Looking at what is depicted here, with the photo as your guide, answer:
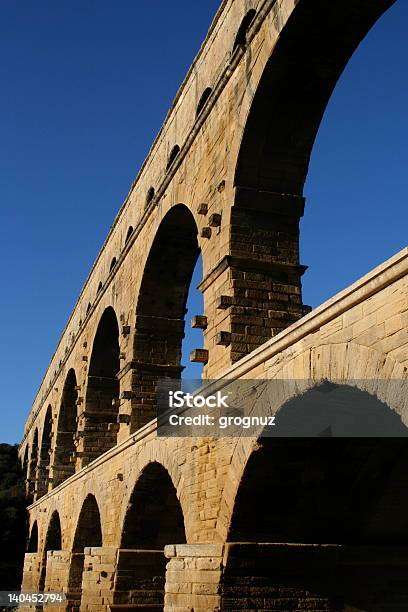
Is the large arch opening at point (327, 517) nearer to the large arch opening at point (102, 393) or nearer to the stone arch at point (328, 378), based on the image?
the stone arch at point (328, 378)

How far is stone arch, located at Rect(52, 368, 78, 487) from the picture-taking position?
86.3 feet

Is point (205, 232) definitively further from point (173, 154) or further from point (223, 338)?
point (173, 154)

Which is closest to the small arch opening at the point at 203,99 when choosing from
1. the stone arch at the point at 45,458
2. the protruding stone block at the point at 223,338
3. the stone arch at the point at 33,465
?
the protruding stone block at the point at 223,338

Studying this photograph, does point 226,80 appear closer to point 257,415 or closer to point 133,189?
point 257,415

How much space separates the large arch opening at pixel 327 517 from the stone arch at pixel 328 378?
Result: 0.14 metres

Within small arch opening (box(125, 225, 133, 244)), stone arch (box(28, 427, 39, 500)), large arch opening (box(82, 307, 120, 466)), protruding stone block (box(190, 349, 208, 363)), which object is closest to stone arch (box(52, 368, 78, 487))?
large arch opening (box(82, 307, 120, 466))

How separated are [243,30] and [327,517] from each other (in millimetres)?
7330

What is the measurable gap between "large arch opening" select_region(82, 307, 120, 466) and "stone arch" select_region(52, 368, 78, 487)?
512 cm

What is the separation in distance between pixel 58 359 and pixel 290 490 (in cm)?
2485

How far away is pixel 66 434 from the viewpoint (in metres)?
27.1

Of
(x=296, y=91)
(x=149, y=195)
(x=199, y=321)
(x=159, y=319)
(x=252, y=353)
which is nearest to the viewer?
(x=252, y=353)

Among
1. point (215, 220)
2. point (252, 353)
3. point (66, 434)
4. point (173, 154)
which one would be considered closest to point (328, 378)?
point (252, 353)

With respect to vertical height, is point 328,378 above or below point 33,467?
below

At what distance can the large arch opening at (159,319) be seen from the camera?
49.8 feet
